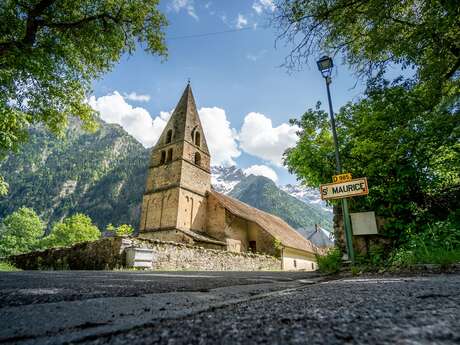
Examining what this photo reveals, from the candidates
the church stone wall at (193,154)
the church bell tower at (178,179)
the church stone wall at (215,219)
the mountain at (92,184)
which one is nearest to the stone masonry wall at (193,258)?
the church stone wall at (215,219)

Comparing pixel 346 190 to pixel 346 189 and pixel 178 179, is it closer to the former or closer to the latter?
pixel 346 189

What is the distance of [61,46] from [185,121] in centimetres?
1668

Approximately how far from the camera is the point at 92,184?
122000 mm

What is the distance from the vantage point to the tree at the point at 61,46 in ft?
26.5

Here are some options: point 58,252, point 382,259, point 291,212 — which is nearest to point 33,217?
point 58,252

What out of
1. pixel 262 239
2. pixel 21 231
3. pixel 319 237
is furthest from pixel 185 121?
pixel 21 231

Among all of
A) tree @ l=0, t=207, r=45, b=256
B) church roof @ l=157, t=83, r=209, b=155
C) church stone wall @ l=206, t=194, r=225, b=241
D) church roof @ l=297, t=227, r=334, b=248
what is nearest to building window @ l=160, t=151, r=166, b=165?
church roof @ l=157, t=83, r=209, b=155

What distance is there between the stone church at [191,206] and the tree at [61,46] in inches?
454

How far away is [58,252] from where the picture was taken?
1141 centimetres

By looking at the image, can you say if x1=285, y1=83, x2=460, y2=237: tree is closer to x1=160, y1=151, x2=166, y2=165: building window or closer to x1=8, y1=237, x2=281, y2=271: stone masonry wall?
x1=8, y1=237, x2=281, y2=271: stone masonry wall

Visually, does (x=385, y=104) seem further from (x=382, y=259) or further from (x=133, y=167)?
(x=133, y=167)

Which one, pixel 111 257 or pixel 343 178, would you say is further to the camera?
pixel 111 257

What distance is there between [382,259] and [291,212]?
12567cm

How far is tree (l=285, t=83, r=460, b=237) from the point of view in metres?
6.12
